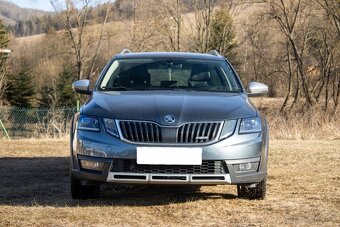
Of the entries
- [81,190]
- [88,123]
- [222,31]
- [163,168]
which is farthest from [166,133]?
[222,31]

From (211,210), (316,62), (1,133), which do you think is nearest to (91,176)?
(211,210)

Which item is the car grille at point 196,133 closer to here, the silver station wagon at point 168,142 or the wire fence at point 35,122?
the silver station wagon at point 168,142

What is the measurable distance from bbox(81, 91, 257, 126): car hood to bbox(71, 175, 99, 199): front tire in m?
0.72

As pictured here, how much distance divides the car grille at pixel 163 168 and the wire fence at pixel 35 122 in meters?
12.9

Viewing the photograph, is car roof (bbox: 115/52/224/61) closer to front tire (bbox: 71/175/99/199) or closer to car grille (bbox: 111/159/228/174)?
front tire (bbox: 71/175/99/199)

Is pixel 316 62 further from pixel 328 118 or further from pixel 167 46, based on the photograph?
pixel 328 118

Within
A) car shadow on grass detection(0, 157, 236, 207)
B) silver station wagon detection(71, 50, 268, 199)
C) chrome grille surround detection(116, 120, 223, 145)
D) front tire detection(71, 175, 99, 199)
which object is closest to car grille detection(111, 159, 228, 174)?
silver station wagon detection(71, 50, 268, 199)

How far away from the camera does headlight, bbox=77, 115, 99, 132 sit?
5262 mm

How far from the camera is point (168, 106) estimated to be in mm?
5305

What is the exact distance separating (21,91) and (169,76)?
167 ft

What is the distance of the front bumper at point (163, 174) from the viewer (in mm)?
5047

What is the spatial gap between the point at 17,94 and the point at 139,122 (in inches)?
2050

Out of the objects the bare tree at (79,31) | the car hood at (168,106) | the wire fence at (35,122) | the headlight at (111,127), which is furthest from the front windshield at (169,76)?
the bare tree at (79,31)

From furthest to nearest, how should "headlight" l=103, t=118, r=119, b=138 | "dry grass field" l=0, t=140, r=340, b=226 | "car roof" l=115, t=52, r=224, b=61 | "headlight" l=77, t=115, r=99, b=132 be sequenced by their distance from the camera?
"car roof" l=115, t=52, r=224, b=61
"headlight" l=77, t=115, r=99, b=132
"headlight" l=103, t=118, r=119, b=138
"dry grass field" l=0, t=140, r=340, b=226
